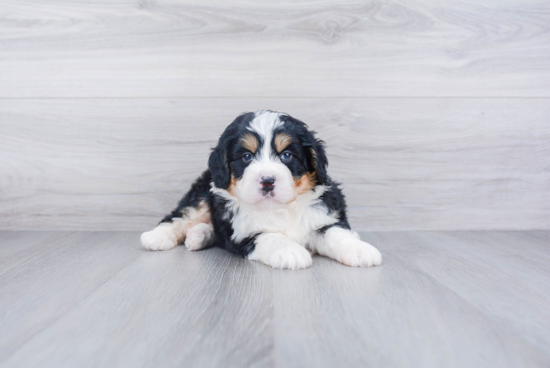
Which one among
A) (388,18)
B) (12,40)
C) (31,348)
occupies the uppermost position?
(388,18)

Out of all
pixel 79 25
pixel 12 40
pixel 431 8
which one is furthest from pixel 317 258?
pixel 12 40

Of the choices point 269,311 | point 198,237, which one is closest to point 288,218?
point 198,237

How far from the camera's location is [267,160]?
194 centimetres

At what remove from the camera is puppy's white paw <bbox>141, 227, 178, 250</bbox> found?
2221 mm

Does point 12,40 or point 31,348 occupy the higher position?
point 12,40

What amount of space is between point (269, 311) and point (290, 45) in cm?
201

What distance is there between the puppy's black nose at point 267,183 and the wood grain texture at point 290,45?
3.62 feet

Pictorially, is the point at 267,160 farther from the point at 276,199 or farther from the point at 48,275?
the point at 48,275

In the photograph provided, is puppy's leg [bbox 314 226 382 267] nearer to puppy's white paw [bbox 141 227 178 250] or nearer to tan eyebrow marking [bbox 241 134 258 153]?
tan eyebrow marking [bbox 241 134 258 153]

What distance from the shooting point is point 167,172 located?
9.27 ft

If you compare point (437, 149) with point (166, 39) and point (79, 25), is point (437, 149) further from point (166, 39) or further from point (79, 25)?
point (79, 25)

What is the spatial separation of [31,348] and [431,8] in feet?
9.39

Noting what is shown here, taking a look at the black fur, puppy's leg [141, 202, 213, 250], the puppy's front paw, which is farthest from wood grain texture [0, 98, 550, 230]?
Answer: the puppy's front paw

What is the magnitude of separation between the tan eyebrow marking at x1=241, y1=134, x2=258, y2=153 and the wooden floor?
0.54m
